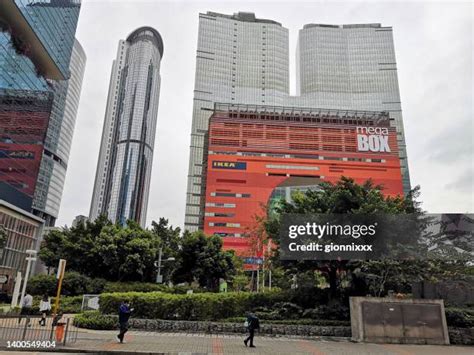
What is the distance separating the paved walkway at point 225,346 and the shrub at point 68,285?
43.5 ft

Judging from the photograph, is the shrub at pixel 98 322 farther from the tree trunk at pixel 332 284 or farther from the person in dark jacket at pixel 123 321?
the tree trunk at pixel 332 284

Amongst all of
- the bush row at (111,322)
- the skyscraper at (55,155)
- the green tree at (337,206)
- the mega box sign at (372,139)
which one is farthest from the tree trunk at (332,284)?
the skyscraper at (55,155)

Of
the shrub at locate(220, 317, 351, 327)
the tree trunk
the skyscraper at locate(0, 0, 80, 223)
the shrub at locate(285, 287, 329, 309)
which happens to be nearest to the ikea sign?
the skyscraper at locate(0, 0, 80, 223)

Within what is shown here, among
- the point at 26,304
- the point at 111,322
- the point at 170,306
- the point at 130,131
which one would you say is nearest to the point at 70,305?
the point at 26,304

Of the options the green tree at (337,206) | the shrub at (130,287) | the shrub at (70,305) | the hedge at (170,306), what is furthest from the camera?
the shrub at (130,287)

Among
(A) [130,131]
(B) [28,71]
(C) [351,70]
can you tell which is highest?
(C) [351,70]

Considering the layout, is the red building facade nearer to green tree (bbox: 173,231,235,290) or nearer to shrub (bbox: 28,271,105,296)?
green tree (bbox: 173,231,235,290)

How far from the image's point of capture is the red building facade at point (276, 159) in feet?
276

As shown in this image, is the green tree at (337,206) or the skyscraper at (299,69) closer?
the green tree at (337,206)

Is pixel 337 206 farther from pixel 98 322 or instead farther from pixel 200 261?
pixel 200 261

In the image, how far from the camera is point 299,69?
119688mm

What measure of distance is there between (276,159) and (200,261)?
59093 mm

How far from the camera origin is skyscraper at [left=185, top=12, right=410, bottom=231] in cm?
11094

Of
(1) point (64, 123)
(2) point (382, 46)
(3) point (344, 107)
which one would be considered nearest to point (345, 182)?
(3) point (344, 107)
